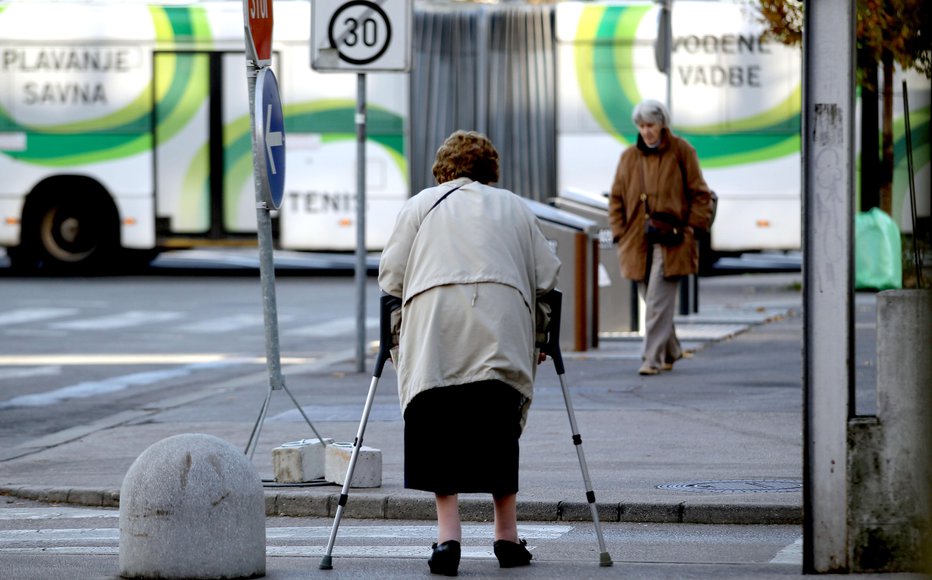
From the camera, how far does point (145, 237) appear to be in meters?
24.3

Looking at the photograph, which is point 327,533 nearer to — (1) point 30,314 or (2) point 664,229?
(2) point 664,229

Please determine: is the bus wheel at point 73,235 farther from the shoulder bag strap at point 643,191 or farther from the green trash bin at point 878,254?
the shoulder bag strap at point 643,191

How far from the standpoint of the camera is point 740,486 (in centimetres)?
819

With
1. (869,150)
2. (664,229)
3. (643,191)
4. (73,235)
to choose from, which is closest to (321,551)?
(664,229)

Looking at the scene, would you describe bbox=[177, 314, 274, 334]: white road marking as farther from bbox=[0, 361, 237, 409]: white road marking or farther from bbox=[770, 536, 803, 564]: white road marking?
bbox=[770, 536, 803, 564]: white road marking

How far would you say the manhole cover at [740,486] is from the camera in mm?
8062

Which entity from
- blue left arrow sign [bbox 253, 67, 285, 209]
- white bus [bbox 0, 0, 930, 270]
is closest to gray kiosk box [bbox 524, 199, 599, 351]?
blue left arrow sign [bbox 253, 67, 285, 209]

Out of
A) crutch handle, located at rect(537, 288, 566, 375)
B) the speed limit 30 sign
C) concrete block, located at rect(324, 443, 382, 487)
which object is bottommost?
concrete block, located at rect(324, 443, 382, 487)

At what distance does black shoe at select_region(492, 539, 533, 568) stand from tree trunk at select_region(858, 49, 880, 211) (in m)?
13.6

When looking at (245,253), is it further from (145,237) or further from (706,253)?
(706,253)

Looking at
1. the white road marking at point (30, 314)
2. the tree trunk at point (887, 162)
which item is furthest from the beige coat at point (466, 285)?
the tree trunk at point (887, 162)

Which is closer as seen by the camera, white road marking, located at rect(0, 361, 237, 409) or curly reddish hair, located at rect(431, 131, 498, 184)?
Result: curly reddish hair, located at rect(431, 131, 498, 184)

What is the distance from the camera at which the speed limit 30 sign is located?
12.2m

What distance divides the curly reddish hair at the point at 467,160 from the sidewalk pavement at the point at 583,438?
92 centimetres
